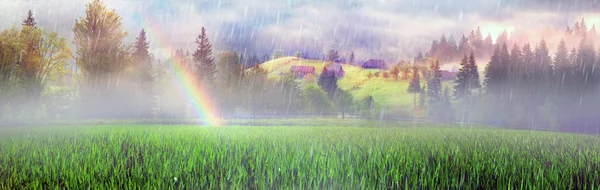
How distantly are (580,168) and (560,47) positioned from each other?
6314 cm

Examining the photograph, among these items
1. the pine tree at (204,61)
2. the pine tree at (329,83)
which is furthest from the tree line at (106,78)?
the pine tree at (329,83)

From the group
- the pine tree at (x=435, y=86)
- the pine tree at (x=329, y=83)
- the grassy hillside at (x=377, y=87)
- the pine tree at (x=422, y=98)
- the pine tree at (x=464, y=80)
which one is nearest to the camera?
the pine tree at (x=464, y=80)

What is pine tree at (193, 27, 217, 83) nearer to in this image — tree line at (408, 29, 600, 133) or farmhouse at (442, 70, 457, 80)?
tree line at (408, 29, 600, 133)

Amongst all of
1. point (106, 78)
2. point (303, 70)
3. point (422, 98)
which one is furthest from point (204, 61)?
point (303, 70)

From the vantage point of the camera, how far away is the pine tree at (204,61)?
2000 inches

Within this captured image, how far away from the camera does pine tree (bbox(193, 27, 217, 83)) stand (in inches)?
2000

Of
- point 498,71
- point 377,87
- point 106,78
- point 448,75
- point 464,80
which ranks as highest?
point 448,75

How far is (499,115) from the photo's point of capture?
198 feet

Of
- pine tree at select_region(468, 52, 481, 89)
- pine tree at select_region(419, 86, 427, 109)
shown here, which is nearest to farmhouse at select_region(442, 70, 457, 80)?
pine tree at select_region(419, 86, 427, 109)

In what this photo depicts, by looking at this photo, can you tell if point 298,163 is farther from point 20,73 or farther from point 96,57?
point 96,57

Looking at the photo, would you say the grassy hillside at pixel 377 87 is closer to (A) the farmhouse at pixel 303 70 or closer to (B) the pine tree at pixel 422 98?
(A) the farmhouse at pixel 303 70

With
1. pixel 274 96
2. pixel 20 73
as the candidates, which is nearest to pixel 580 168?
pixel 20 73

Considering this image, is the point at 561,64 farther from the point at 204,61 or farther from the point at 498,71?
the point at 204,61

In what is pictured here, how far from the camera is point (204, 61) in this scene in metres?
53.1
